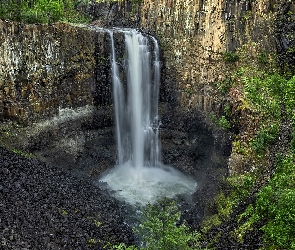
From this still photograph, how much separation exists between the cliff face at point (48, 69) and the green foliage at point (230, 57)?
312 inches

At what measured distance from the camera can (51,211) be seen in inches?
543

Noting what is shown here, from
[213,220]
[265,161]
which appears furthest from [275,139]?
[213,220]

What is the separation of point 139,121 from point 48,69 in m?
7.18

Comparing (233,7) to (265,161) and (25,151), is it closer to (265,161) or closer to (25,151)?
(265,161)

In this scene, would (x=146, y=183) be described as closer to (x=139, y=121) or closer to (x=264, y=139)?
(x=139, y=121)

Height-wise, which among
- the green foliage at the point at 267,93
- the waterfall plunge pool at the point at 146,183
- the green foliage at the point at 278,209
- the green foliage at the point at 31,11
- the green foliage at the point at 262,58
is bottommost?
the waterfall plunge pool at the point at 146,183

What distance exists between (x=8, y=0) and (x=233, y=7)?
1402 centimetres

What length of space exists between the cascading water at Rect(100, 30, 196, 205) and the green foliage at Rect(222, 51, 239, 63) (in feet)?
15.7

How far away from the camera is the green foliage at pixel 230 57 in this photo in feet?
68.6

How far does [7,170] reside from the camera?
15.5 meters

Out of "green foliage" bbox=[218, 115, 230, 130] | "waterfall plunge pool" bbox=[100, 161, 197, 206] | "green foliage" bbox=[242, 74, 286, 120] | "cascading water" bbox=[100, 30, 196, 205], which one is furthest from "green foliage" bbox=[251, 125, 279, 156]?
"cascading water" bbox=[100, 30, 196, 205]

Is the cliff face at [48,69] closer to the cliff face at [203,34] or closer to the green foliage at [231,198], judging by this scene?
the cliff face at [203,34]

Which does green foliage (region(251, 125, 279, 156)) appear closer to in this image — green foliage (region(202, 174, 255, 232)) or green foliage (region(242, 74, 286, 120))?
green foliage (region(242, 74, 286, 120))

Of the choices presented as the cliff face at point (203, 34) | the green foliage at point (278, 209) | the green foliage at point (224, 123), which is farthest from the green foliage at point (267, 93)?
the green foliage at point (278, 209)
